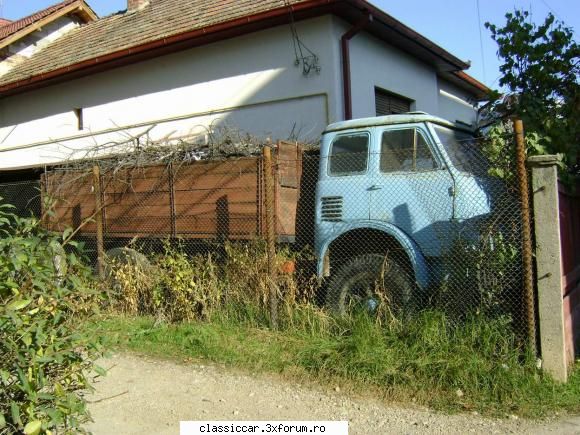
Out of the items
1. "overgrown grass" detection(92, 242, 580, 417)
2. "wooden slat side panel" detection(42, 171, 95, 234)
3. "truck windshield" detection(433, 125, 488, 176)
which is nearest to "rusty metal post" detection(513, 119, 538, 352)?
"overgrown grass" detection(92, 242, 580, 417)

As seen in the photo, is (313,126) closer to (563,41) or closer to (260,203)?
(260,203)

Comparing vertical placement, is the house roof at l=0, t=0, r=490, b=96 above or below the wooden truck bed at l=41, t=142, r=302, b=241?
above

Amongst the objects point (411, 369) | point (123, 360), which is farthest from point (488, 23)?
point (123, 360)

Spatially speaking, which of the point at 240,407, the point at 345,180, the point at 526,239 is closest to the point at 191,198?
the point at 345,180

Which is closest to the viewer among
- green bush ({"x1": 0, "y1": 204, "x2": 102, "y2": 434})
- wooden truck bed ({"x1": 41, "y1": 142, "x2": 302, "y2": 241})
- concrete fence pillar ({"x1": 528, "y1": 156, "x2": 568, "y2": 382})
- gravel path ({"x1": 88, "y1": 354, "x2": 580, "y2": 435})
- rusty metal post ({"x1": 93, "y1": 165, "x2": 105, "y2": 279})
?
green bush ({"x1": 0, "y1": 204, "x2": 102, "y2": 434})

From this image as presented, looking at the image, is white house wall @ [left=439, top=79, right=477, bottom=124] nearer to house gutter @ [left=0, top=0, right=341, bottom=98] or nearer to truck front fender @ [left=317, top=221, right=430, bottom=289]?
house gutter @ [left=0, top=0, right=341, bottom=98]

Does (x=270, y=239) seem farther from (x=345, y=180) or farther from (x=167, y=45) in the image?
(x=167, y=45)

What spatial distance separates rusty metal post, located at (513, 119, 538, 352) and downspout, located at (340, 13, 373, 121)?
4.77 m

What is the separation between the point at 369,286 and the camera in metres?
5.59

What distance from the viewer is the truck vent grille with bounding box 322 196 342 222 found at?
5.90m

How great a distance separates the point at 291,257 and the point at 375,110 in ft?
16.6

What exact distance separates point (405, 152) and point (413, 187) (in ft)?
1.31

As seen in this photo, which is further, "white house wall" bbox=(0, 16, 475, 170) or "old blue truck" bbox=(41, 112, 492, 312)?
"white house wall" bbox=(0, 16, 475, 170)

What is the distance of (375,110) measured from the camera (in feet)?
34.1
